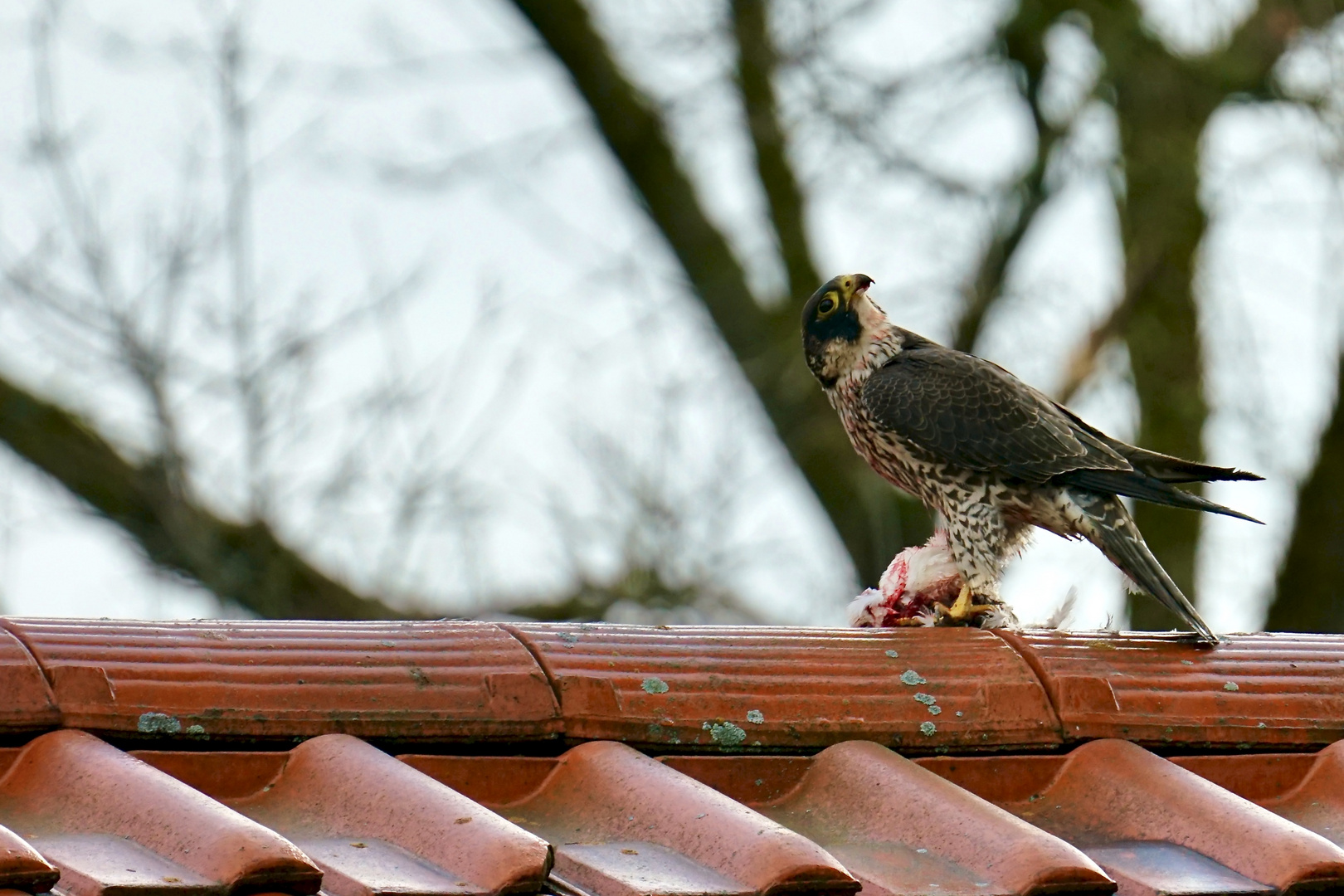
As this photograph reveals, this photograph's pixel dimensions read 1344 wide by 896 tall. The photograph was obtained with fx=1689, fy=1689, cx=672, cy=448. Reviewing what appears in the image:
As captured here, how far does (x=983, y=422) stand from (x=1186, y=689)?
74 cm

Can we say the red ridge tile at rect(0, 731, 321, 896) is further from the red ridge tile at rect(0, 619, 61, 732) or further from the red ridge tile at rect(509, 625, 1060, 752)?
the red ridge tile at rect(509, 625, 1060, 752)

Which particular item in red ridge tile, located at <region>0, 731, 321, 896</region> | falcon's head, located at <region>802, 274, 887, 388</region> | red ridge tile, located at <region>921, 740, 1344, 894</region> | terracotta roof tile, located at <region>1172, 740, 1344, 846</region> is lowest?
red ridge tile, located at <region>0, 731, 321, 896</region>

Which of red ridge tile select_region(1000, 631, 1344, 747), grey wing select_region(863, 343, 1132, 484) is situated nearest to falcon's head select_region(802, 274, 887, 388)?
grey wing select_region(863, 343, 1132, 484)

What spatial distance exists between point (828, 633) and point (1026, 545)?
0.83 meters

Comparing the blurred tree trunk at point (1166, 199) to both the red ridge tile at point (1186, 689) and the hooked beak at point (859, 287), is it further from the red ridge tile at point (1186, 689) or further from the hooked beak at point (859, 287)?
the red ridge tile at point (1186, 689)

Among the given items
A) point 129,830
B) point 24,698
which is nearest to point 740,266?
point 24,698

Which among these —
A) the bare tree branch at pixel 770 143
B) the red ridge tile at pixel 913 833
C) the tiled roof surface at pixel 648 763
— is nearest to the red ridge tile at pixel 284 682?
the tiled roof surface at pixel 648 763

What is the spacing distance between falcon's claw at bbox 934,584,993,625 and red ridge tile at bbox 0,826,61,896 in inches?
61.4

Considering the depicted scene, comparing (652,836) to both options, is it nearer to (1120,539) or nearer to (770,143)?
(1120,539)

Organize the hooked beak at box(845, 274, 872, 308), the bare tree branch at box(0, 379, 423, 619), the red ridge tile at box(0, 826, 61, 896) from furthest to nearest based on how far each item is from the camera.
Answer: the bare tree branch at box(0, 379, 423, 619)
the hooked beak at box(845, 274, 872, 308)
the red ridge tile at box(0, 826, 61, 896)

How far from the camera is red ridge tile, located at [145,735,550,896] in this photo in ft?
4.99

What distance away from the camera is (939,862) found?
173cm

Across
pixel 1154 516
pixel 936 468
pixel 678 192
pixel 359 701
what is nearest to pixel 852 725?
pixel 359 701

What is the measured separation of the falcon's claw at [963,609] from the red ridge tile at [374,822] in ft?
3.64
